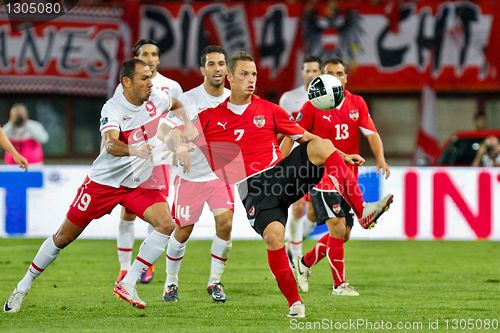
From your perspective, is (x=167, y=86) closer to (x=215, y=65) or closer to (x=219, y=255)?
(x=215, y=65)

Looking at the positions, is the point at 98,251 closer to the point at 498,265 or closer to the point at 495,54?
the point at 498,265

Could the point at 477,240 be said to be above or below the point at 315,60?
below

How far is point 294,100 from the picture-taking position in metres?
14.2

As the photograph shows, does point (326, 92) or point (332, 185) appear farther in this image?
point (332, 185)

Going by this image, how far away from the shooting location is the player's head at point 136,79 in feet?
33.2

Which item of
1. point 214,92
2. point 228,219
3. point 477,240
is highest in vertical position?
point 214,92

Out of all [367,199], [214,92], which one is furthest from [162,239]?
[367,199]

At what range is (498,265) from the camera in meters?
14.2

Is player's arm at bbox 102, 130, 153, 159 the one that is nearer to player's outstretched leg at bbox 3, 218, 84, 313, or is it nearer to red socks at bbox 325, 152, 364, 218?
player's outstretched leg at bbox 3, 218, 84, 313

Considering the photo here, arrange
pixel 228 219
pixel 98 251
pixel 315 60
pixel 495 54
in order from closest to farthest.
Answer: pixel 228 219, pixel 315 60, pixel 98 251, pixel 495 54

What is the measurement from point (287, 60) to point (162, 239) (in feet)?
50.9

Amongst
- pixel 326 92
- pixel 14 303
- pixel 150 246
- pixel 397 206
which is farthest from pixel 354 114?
pixel 397 206

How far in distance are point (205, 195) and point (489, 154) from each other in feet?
26.5

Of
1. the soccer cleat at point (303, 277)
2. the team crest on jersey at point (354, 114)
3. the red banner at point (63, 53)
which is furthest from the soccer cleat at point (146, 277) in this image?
the red banner at point (63, 53)
